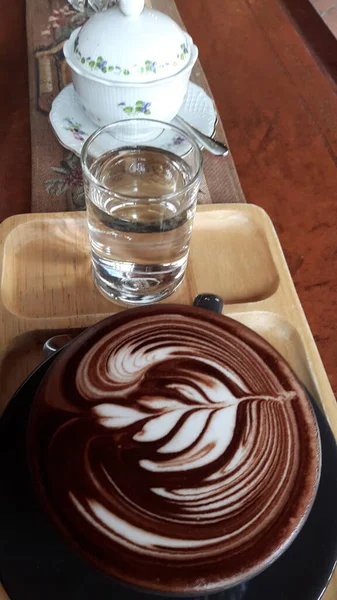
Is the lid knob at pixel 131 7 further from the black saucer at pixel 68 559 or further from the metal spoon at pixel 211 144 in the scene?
the black saucer at pixel 68 559

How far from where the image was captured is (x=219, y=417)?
0.37 m

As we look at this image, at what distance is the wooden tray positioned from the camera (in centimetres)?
50

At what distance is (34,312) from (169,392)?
21cm

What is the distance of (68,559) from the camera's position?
349 mm

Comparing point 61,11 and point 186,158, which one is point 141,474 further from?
point 61,11

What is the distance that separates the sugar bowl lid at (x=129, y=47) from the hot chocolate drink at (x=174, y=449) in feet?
1.18

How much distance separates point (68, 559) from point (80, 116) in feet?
1.91

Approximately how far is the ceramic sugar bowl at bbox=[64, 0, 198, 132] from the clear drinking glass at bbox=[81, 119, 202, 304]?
8cm

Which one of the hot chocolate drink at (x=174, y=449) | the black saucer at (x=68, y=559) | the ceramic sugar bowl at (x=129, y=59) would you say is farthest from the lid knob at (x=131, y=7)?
the black saucer at (x=68, y=559)

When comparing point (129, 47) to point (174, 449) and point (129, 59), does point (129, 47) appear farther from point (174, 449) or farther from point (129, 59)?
point (174, 449)

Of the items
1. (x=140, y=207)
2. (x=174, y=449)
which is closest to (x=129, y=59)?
(x=140, y=207)

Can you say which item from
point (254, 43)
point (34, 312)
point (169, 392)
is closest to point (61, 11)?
point (254, 43)

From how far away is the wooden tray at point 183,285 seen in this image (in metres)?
0.50

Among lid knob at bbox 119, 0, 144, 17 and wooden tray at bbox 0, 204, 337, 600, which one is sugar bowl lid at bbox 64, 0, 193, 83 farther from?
wooden tray at bbox 0, 204, 337, 600
